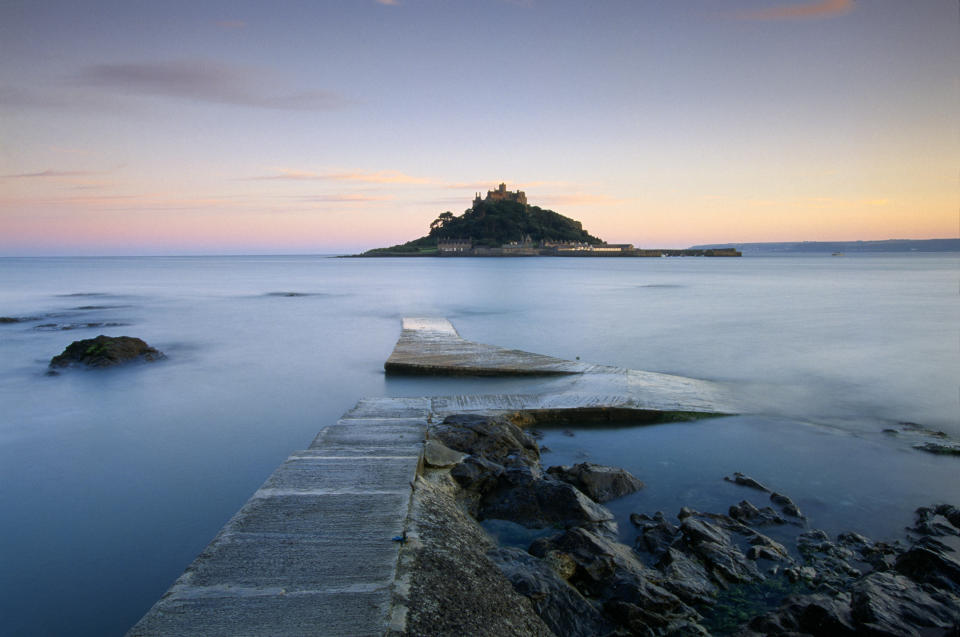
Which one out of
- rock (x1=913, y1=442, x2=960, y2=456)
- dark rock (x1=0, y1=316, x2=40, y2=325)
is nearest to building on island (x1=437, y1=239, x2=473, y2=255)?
dark rock (x1=0, y1=316, x2=40, y2=325)

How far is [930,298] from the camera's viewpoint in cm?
2867

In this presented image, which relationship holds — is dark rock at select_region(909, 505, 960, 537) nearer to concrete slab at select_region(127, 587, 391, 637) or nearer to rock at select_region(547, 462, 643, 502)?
rock at select_region(547, 462, 643, 502)

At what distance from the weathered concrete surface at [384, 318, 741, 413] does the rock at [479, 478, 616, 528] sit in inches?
89.2

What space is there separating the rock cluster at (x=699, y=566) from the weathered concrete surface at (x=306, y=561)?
0.78m

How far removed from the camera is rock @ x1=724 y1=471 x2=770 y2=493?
546 cm

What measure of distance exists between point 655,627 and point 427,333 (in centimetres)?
1057

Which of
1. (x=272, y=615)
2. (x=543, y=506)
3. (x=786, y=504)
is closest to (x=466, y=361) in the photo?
(x=543, y=506)

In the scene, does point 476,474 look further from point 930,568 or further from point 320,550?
point 930,568

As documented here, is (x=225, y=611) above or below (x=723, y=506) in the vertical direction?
above

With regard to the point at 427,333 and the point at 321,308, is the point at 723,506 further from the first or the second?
the point at 321,308

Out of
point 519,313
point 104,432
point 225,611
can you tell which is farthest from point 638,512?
point 519,313

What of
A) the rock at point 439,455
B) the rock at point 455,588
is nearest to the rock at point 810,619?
the rock at point 455,588

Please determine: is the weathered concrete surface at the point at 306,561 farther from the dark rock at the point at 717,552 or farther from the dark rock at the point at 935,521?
the dark rock at the point at 935,521

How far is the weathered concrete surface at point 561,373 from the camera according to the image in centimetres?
750
